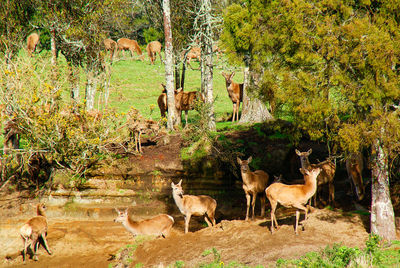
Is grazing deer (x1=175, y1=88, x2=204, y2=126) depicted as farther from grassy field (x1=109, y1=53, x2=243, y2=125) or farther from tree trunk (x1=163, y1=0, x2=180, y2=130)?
grassy field (x1=109, y1=53, x2=243, y2=125)

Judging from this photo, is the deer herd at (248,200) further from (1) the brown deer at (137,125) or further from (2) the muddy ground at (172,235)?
(1) the brown deer at (137,125)

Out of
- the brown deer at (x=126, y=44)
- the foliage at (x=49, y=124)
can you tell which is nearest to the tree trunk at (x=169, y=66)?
the foliage at (x=49, y=124)

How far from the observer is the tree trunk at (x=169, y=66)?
17688 millimetres

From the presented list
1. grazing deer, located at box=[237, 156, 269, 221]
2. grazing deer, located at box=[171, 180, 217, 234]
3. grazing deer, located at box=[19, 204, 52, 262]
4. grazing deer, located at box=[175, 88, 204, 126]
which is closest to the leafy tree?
grazing deer, located at box=[237, 156, 269, 221]

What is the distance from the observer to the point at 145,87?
1214 inches

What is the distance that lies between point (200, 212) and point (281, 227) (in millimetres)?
2522

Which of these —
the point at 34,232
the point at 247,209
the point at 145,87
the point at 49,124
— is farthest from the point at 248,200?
the point at 145,87

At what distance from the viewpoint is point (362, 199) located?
43.2 ft

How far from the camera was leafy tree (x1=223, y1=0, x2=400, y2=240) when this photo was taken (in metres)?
9.35

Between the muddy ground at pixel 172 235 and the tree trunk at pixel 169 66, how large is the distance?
10.6ft

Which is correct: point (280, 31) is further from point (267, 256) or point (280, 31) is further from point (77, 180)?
point (77, 180)

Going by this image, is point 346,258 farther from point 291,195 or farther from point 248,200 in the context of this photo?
point 248,200

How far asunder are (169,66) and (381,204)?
10.7 m

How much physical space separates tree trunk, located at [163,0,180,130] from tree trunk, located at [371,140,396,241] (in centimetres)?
993
